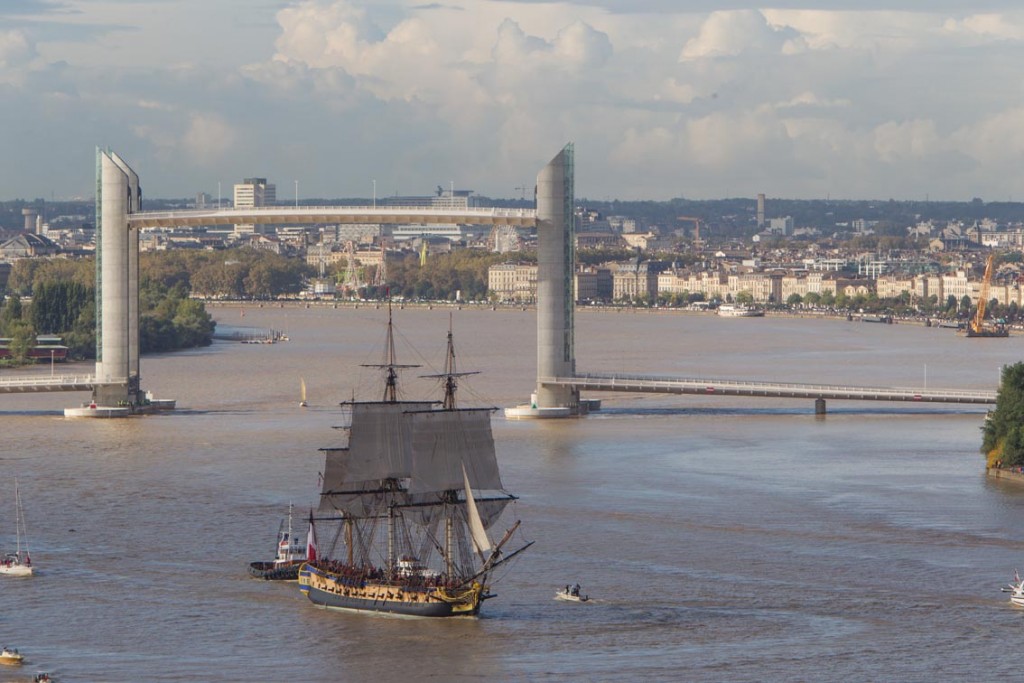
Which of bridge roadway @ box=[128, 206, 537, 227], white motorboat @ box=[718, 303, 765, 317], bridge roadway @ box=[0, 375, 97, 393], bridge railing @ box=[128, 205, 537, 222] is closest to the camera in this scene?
bridge roadway @ box=[0, 375, 97, 393]

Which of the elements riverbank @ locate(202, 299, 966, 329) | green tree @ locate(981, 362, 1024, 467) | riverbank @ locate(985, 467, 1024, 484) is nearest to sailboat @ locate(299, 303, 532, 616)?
riverbank @ locate(985, 467, 1024, 484)

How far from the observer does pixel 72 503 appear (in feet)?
81.7

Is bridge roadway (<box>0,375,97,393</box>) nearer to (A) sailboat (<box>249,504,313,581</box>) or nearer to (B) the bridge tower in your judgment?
(B) the bridge tower

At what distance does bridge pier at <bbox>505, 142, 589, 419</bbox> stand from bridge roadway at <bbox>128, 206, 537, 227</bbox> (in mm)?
547

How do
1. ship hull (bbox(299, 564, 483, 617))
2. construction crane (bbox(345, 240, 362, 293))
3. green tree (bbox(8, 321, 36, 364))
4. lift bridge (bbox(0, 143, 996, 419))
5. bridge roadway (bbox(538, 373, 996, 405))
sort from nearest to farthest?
1. ship hull (bbox(299, 564, 483, 617))
2. bridge roadway (bbox(538, 373, 996, 405))
3. lift bridge (bbox(0, 143, 996, 419))
4. green tree (bbox(8, 321, 36, 364))
5. construction crane (bbox(345, 240, 362, 293))

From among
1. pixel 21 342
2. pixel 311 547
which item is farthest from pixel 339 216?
pixel 311 547

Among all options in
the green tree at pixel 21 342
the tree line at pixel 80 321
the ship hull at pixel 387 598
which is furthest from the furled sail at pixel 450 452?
the tree line at pixel 80 321

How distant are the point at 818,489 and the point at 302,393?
1454 centimetres

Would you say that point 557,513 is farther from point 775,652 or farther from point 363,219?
point 363,219

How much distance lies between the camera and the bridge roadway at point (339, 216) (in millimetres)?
36438

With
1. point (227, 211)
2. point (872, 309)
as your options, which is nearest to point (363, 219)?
point (227, 211)

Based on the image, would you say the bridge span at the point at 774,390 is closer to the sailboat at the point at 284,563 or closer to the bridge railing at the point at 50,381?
the bridge railing at the point at 50,381

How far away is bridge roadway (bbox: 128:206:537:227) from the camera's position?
36.4m

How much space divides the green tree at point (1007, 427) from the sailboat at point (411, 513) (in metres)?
8.25
